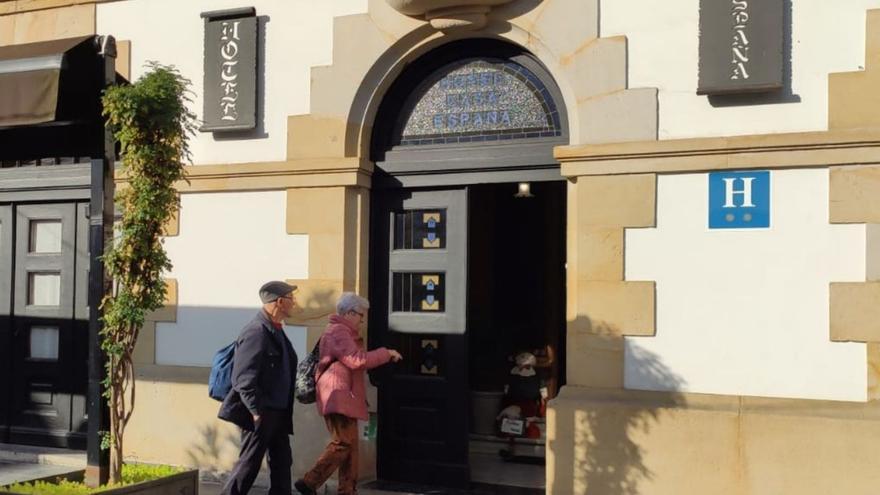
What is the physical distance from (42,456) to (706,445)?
19.2ft

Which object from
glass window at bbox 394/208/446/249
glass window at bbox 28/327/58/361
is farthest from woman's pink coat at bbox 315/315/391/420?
glass window at bbox 28/327/58/361

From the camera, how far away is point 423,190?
25.9ft

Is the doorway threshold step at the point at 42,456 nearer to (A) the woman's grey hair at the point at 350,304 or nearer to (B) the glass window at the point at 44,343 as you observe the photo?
(B) the glass window at the point at 44,343

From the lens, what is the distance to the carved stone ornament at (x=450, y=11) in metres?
→ 7.32

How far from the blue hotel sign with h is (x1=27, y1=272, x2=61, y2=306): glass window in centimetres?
606

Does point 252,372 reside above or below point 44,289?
below

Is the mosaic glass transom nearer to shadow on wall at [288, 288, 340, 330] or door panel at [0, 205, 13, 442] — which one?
shadow on wall at [288, 288, 340, 330]

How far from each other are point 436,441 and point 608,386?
65.1 inches

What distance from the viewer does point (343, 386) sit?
663 centimetres

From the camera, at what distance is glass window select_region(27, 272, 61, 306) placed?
29.9 ft

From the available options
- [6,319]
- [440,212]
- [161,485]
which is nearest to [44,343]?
[6,319]

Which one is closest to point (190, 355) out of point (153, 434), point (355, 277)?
point (153, 434)

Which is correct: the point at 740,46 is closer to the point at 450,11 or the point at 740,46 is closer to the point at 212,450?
the point at 450,11

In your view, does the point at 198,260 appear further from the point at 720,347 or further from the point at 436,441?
the point at 720,347
